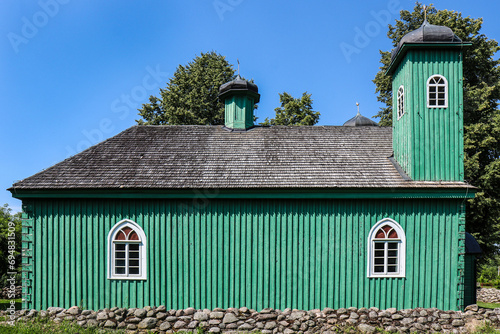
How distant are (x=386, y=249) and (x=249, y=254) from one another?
4205 mm

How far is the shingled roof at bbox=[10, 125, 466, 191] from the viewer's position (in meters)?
11.6

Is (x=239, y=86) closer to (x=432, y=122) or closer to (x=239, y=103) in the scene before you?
(x=239, y=103)

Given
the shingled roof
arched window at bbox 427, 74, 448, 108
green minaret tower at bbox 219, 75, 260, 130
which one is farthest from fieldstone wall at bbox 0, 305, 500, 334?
green minaret tower at bbox 219, 75, 260, 130

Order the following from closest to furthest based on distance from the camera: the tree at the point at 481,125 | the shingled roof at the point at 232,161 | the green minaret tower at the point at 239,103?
the shingled roof at the point at 232,161, the green minaret tower at the point at 239,103, the tree at the point at 481,125

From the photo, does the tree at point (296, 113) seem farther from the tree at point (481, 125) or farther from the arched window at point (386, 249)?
the arched window at point (386, 249)

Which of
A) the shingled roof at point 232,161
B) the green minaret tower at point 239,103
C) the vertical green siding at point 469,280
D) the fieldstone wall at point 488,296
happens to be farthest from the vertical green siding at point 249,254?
the fieldstone wall at point 488,296

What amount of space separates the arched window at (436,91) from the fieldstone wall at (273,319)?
644cm

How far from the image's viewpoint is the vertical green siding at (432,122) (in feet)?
38.8

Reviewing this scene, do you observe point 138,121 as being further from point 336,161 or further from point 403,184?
point 403,184

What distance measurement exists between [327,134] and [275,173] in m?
3.73

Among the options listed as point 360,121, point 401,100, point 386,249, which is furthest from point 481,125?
point 386,249

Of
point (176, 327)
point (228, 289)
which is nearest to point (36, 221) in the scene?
point (176, 327)

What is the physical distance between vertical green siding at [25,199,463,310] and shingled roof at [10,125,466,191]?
0.63 meters

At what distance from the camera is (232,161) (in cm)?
1273
